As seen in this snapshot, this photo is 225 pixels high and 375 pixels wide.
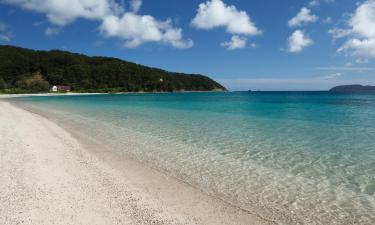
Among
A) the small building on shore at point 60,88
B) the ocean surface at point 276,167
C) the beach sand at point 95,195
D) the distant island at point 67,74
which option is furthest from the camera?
the distant island at point 67,74

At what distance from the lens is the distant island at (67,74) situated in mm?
146125

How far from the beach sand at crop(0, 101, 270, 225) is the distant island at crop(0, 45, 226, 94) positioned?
135 meters

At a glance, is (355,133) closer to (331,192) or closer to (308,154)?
(308,154)

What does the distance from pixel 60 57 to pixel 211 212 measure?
638ft

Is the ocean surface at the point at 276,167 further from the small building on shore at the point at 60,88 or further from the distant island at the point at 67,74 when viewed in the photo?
the small building on shore at the point at 60,88

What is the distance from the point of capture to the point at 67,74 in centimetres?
16562

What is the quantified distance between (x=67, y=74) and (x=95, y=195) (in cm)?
17355

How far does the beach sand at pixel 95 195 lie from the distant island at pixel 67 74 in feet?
444

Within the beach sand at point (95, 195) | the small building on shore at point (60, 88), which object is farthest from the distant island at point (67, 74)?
the beach sand at point (95, 195)

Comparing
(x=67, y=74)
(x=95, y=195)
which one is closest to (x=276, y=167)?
(x=95, y=195)

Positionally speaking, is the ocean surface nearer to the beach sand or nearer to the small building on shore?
the beach sand

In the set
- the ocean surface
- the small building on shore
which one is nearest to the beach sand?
the ocean surface

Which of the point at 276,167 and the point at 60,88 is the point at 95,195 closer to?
the point at 276,167

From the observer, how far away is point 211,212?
19.4ft
